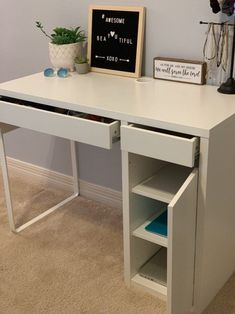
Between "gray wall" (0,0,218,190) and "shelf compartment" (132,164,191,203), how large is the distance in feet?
1.54

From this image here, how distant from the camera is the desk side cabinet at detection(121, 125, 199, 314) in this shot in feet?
4.77

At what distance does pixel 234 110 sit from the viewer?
155cm

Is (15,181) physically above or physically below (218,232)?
below

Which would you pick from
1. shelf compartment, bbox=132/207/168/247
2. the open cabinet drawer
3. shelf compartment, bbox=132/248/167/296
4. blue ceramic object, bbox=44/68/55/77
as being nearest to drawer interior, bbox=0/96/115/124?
blue ceramic object, bbox=44/68/55/77

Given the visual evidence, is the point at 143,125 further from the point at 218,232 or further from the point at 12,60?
the point at 12,60

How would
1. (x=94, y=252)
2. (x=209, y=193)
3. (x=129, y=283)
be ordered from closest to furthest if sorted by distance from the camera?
(x=209, y=193)
(x=129, y=283)
(x=94, y=252)

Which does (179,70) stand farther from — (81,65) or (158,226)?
(158,226)

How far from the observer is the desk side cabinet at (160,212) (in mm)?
1455

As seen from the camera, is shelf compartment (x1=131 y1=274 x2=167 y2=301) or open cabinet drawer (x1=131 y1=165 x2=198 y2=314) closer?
open cabinet drawer (x1=131 y1=165 x2=198 y2=314)

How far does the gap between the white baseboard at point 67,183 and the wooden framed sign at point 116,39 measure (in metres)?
0.66

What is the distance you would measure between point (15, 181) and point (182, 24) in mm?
1408

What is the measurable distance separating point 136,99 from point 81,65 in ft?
1.53

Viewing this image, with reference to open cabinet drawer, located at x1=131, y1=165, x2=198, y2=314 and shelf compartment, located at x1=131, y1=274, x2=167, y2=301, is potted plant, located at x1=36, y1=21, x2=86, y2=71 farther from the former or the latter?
shelf compartment, located at x1=131, y1=274, x2=167, y2=301

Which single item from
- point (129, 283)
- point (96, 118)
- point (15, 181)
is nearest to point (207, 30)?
point (96, 118)
